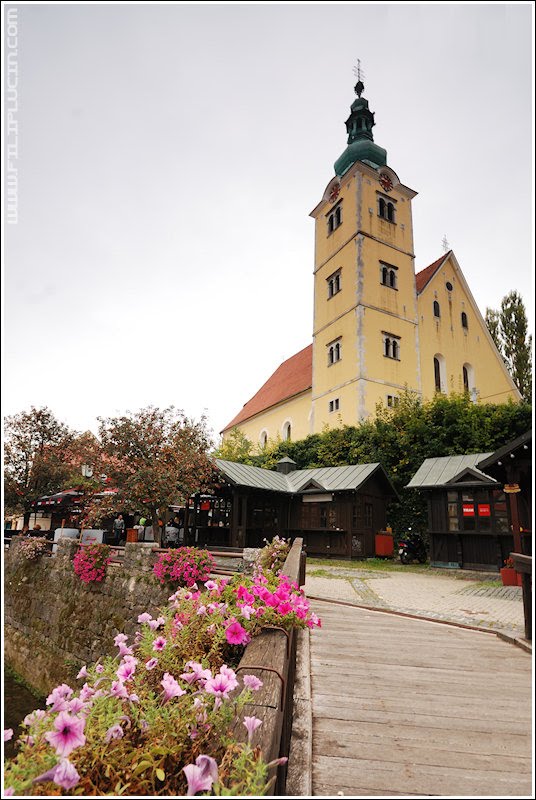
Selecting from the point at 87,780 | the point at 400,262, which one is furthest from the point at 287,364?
the point at 87,780

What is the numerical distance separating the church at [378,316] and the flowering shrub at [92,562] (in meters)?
13.7

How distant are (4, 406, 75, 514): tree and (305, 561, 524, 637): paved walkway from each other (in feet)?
14.9

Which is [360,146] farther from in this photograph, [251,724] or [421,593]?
[251,724]

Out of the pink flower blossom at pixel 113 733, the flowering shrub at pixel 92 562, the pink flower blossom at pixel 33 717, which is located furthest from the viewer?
the flowering shrub at pixel 92 562

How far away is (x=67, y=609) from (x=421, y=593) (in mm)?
8784

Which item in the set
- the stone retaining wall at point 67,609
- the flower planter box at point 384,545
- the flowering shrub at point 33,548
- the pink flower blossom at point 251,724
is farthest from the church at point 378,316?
the pink flower blossom at point 251,724

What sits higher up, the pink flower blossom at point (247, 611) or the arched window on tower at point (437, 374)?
the arched window on tower at point (437, 374)

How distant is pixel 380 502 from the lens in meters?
17.4

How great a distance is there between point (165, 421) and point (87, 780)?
44.7 feet

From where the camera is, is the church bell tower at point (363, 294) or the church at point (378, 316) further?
the church at point (378, 316)

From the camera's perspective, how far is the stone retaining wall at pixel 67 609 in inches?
383

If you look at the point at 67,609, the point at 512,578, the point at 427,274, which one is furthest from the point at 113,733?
the point at 427,274

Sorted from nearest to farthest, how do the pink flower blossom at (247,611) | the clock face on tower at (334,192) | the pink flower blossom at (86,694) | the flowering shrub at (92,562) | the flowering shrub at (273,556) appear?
the pink flower blossom at (86,694), the pink flower blossom at (247,611), the flowering shrub at (273,556), the flowering shrub at (92,562), the clock face on tower at (334,192)

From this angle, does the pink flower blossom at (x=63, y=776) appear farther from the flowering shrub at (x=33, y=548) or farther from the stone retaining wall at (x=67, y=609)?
the flowering shrub at (x=33, y=548)
